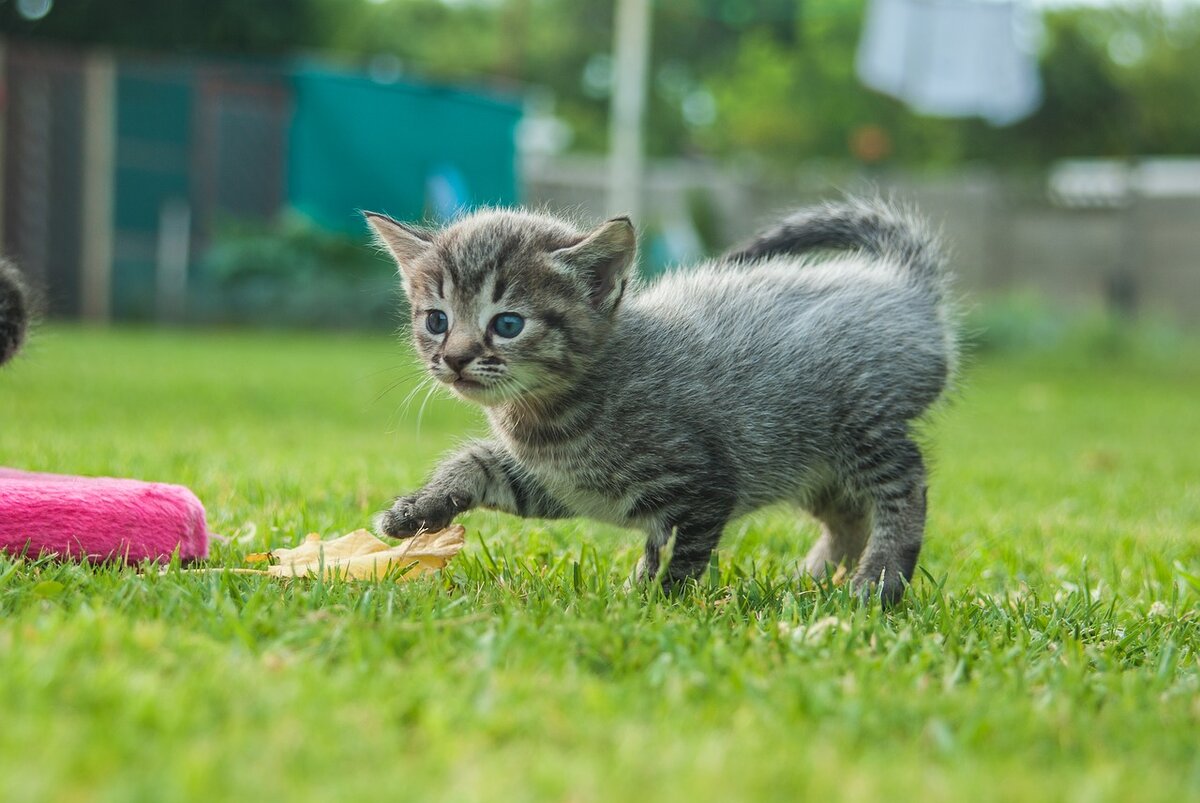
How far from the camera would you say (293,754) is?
1.86 m

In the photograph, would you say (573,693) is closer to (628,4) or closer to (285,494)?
(285,494)

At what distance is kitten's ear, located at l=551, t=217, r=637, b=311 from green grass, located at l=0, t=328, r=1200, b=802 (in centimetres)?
76

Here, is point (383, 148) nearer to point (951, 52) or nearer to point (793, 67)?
point (951, 52)

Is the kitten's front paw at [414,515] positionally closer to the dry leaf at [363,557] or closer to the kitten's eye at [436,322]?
the dry leaf at [363,557]

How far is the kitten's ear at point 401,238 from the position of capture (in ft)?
12.3

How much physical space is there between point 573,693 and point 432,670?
273 millimetres

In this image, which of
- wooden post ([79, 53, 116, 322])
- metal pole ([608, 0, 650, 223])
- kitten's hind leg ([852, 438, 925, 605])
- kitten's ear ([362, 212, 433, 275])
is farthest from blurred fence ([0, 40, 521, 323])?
kitten's hind leg ([852, 438, 925, 605])

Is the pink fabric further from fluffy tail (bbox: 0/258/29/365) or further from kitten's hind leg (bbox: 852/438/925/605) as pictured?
kitten's hind leg (bbox: 852/438/925/605)

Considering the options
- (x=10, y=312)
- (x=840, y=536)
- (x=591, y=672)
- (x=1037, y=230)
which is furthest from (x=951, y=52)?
(x=591, y=672)

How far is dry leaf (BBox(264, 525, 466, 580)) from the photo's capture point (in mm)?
3213

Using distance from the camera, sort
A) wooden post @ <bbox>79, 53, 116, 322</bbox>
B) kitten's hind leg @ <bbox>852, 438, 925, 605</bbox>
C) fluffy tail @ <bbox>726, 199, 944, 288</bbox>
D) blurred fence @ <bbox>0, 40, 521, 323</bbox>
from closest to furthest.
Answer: kitten's hind leg @ <bbox>852, 438, 925, 605</bbox> → fluffy tail @ <bbox>726, 199, 944, 288</bbox> → blurred fence @ <bbox>0, 40, 521, 323</bbox> → wooden post @ <bbox>79, 53, 116, 322</bbox>

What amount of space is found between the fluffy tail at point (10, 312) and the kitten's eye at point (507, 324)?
69.0 inches

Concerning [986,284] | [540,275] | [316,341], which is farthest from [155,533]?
[986,284]

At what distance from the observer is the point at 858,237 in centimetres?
452
